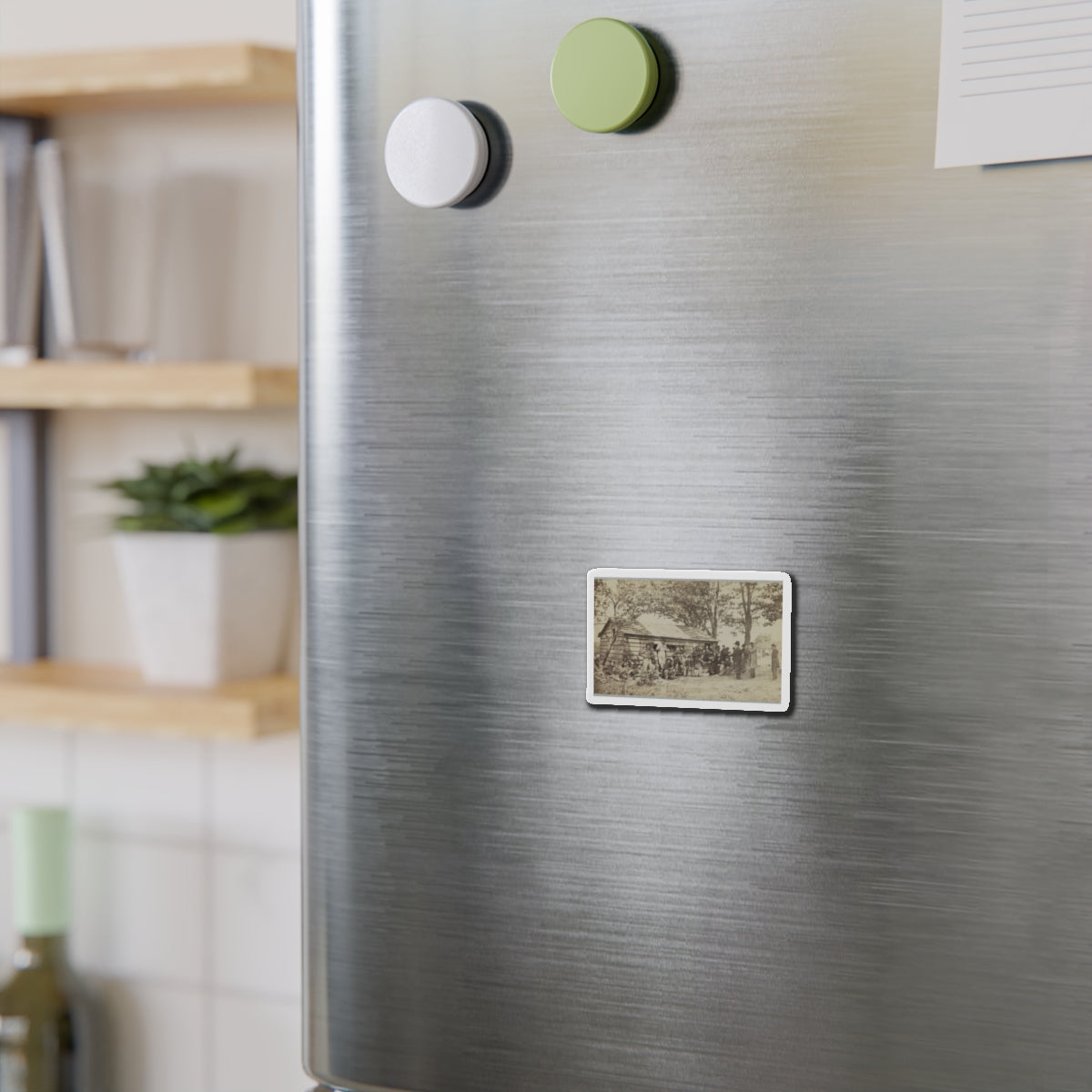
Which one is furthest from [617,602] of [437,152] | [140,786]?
[140,786]

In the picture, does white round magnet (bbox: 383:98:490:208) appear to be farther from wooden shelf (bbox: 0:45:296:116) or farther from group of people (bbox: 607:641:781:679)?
wooden shelf (bbox: 0:45:296:116)

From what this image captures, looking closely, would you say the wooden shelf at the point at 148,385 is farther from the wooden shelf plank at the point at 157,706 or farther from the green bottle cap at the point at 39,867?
the green bottle cap at the point at 39,867

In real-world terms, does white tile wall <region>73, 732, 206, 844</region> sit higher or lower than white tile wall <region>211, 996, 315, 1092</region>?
higher

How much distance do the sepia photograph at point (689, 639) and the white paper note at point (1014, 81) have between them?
0.59 feet

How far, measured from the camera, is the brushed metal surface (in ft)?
1.61

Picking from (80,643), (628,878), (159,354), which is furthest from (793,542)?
(80,643)

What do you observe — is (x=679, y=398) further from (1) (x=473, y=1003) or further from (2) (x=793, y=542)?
(1) (x=473, y=1003)

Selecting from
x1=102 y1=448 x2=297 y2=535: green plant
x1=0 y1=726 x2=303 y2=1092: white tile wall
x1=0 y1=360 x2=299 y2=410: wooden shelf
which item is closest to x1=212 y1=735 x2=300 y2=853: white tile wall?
x1=0 y1=726 x2=303 y2=1092: white tile wall

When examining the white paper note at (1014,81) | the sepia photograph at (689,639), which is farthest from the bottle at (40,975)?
the white paper note at (1014,81)

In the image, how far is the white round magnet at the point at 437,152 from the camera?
533 mm

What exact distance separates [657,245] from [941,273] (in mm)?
109

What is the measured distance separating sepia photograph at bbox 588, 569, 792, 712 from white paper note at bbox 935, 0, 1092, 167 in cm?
18

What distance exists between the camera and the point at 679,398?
1.71 ft

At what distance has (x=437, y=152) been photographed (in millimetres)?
538
